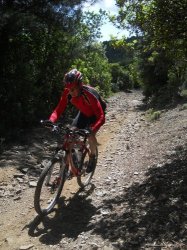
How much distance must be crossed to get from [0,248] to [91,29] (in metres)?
24.6

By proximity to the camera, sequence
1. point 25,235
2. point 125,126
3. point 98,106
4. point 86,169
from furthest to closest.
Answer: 1. point 125,126
2. point 86,169
3. point 98,106
4. point 25,235

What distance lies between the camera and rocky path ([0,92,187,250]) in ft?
17.9

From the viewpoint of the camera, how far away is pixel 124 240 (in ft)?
17.4

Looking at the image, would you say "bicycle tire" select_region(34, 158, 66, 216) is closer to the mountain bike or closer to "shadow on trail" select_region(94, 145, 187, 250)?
the mountain bike

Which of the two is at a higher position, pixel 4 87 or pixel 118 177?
pixel 4 87

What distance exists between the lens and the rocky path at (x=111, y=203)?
545cm

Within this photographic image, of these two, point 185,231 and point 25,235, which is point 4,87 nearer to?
point 25,235

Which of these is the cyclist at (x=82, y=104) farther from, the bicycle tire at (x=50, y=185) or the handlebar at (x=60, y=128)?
the bicycle tire at (x=50, y=185)

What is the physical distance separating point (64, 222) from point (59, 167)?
944 millimetres

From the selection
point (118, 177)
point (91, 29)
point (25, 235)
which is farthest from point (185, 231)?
point (91, 29)

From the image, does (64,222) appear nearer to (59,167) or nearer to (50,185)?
(50,185)

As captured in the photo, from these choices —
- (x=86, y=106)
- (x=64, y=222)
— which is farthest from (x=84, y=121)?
(x=64, y=222)

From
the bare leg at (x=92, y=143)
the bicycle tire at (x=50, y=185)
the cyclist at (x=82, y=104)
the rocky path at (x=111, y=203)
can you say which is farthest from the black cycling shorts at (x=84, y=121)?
the rocky path at (x=111, y=203)

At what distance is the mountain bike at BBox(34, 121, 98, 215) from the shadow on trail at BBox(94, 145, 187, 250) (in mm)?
966
